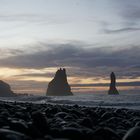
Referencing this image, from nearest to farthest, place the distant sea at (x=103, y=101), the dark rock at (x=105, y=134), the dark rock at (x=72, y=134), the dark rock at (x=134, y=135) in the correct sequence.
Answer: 1. the dark rock at (x=134, y=135)
2. the dark rock at (x=72, y=134)
3. the dark rock at (x=105, y=134)
4. the distant sea at (x=103, y=101)

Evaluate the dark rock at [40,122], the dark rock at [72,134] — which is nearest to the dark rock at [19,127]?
the dark rock at [40,122]

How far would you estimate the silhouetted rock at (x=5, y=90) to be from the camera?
126225 millimetres

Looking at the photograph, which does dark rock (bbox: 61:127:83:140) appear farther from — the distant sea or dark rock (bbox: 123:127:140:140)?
the distant sea

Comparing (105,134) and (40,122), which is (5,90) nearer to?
(40,122)

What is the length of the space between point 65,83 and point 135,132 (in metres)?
130

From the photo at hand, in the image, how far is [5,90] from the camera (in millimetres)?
132500

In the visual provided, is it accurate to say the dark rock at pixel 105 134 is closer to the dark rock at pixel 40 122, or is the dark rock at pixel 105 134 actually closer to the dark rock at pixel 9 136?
the dark rock at pixel 40 122

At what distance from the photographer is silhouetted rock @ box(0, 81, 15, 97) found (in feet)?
414

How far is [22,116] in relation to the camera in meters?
11.4

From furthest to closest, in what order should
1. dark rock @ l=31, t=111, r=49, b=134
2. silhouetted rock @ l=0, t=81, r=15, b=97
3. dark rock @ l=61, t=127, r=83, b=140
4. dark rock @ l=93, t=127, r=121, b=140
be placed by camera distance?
silhouetted rock @ l=0, t=81, r=15, b=97 → dark rock @ l=31, t=111, r=49, b=134 → dark rock @ l=93, t=127, r=121, b=140 → dark rock @ l=61, t=127, r=83, b=140

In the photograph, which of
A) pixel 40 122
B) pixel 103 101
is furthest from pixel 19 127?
pixel 103 101

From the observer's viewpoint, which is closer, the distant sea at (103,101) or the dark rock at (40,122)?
the dark rock at (40,122)

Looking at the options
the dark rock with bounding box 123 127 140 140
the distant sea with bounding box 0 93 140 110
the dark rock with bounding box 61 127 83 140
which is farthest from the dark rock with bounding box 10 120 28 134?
the distant sea with bounding box 0 93 140 110

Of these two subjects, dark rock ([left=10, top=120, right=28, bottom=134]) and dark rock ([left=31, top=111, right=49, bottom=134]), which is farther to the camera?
dark rock ([left=31, top=111, right=49, bottom=134])
